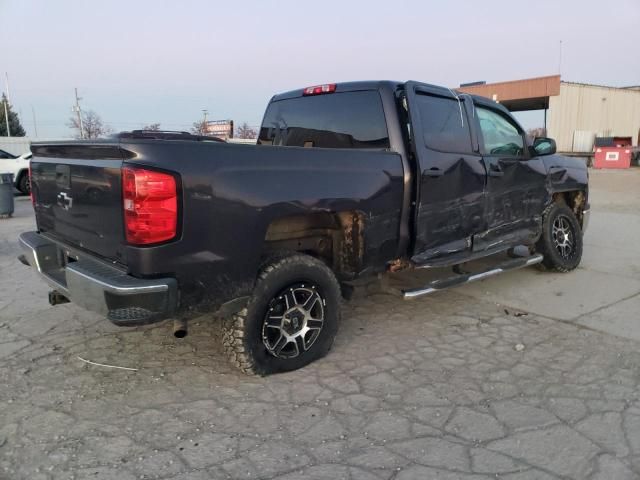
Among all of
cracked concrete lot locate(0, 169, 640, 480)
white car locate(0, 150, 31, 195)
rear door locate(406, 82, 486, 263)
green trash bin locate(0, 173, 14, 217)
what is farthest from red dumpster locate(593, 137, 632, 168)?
green trash bin locate(0, 173, 14, 217)

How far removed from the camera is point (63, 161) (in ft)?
11.4

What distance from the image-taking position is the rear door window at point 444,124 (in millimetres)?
4273

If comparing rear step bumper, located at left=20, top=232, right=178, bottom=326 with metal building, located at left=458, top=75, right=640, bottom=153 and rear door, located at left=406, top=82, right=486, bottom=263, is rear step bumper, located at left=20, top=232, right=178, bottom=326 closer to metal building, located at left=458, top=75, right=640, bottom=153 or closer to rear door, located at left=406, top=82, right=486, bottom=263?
rear door, located at left=406, top=82, right=486, bottom=263

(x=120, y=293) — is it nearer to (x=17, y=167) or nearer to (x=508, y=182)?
(x=508, y=182)

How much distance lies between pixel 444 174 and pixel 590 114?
34271 millimetres

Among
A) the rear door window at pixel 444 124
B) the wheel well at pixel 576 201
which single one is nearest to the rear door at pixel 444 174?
the rear door window at pixel 444 124

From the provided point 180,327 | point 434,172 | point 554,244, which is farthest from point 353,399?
point 554,244

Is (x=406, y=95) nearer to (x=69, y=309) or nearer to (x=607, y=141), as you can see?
(x=69, y=309)

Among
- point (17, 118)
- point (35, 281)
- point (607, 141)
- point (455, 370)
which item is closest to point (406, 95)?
point (455, 370)

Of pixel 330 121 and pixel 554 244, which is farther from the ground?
pixel 330 121

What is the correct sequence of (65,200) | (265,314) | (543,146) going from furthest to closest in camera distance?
(543,146) → (65,200) → (265,314)

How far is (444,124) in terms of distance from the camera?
4.49 meters

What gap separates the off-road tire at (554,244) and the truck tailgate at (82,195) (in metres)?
4.59

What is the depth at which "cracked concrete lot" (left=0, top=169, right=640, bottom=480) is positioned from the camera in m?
2.59
